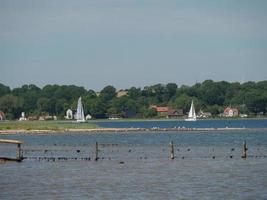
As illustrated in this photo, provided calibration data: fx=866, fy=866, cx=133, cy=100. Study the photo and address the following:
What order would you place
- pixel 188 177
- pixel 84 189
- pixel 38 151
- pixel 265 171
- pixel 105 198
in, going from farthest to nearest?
pixel 38 151 < pixel 265 171 < pixel 188 177 < pixel 84 189 < pixel 105 198

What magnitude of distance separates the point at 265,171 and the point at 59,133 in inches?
4054

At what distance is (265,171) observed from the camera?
2512 inches

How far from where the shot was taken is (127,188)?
52.9 m

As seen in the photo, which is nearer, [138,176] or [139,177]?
[139,177]

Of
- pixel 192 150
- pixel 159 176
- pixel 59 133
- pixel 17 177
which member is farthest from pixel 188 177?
pixel 59 133

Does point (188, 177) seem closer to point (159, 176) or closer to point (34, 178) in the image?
point (159, 176)

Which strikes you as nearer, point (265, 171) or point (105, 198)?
point (105, 198)

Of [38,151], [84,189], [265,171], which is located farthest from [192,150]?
[84,189]

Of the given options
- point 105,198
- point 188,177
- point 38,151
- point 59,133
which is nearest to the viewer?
point 105,198

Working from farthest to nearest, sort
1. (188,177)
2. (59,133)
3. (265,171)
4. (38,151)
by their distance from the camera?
(59,133), (38,151), (265,171), (188,177)

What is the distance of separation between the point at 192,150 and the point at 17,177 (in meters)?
36.2

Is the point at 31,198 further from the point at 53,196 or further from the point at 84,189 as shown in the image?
the point at 84,189

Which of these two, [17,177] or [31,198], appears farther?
[17,177]

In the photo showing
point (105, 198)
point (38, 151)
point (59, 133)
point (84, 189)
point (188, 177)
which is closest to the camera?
point (105, 198)
